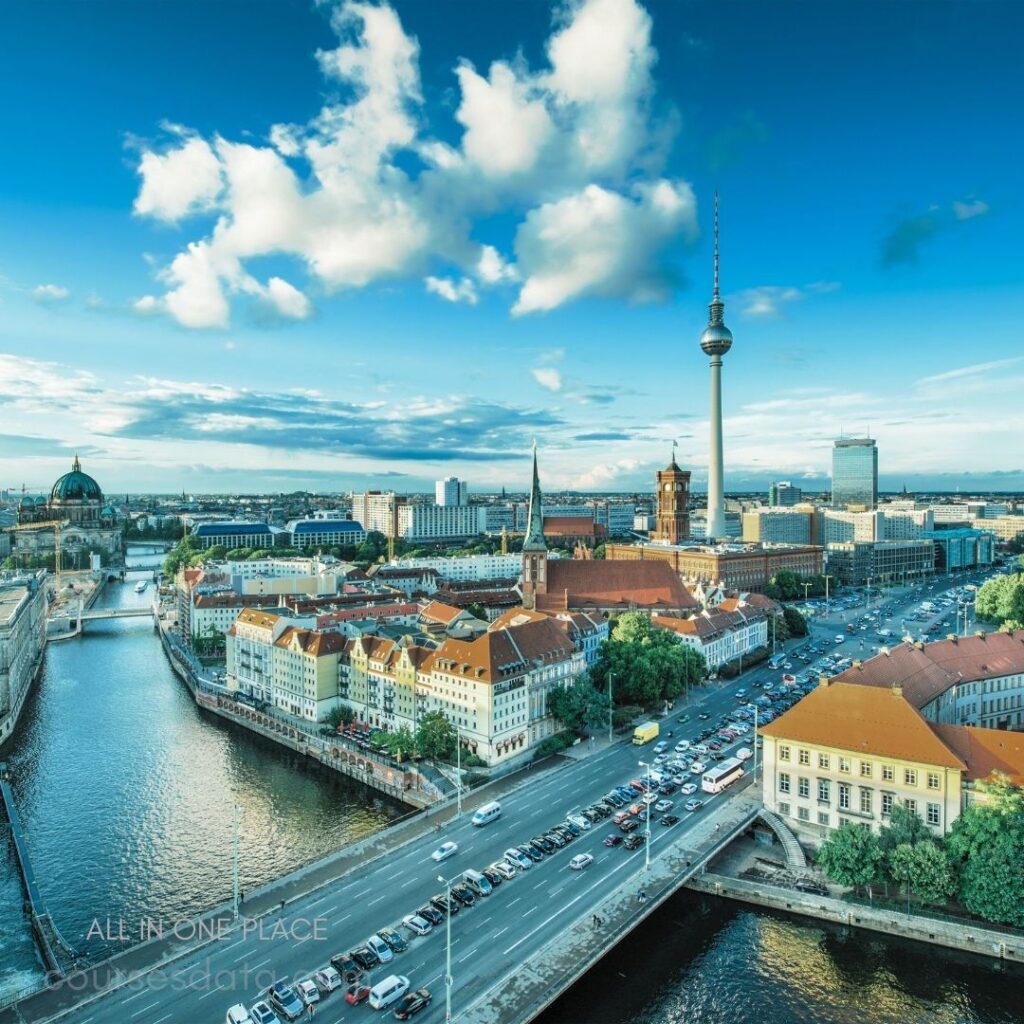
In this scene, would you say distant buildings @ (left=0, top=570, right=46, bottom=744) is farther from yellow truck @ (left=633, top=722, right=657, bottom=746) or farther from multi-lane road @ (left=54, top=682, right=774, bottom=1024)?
yellow truck @ (left=633, top=722, right=657, bottom=746)

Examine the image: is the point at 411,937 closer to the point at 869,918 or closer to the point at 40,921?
the point at 40,921

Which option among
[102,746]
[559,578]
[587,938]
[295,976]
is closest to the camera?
[295,976]

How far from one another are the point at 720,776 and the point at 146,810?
39.3m

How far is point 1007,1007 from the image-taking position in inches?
1252

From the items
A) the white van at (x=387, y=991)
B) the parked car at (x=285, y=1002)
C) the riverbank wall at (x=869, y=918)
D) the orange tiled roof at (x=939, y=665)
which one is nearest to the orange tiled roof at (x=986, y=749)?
the orange tiled roof at (x=939, y=665)

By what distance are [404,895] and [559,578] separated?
65.8 metres

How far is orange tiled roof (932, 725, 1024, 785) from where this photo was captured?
1523 inches

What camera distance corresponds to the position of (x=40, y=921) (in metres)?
37.8

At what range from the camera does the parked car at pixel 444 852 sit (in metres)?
39.9

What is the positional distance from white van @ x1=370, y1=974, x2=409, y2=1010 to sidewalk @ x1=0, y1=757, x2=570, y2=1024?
8.47m

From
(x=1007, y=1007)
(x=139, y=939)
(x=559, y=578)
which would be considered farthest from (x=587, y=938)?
(x=559, y=578)

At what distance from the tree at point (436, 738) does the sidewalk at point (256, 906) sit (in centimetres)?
609

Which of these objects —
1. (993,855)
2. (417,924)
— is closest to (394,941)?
(417,924)

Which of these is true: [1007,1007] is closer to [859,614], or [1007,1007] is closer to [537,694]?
[537,694]
